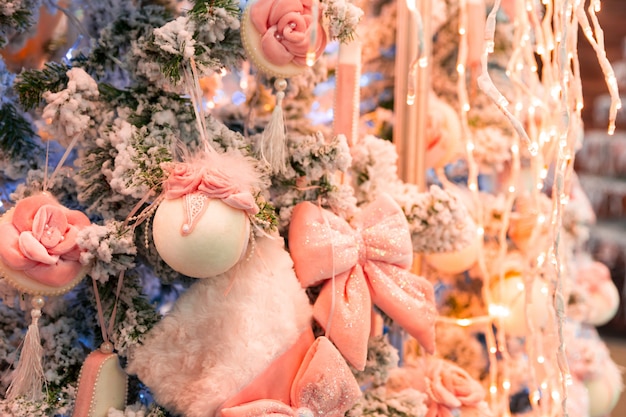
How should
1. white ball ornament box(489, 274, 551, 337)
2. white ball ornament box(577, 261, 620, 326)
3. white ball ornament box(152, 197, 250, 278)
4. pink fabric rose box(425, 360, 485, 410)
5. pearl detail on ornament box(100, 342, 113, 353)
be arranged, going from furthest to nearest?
white ball ornament box(577, 261, 620, 326), white ball ornament box(489, 274, 551, 337), pink fabric rose box(425, 360, 485, 410), pearl detail on ornament box(100, 342, 113, 353), white ball ornament box(152, 197, 250, 278)

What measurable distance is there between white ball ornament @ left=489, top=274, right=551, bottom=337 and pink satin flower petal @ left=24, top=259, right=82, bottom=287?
70 cm

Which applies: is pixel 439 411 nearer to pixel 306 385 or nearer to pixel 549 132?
pixel 306 385

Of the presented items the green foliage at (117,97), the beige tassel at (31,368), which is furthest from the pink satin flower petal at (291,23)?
the beige tassel at (31,368)

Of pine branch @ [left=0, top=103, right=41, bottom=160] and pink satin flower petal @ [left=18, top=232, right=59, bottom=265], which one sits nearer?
pink satin flower petal @ [left=18, top=232, right=59, bottom=265]

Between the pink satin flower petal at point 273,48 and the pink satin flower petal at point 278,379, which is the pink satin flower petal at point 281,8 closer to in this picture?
the pink satin flower petal at point 273,48

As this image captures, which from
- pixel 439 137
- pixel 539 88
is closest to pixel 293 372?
pixel 439 137

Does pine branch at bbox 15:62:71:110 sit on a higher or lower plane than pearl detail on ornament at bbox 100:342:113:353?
higher

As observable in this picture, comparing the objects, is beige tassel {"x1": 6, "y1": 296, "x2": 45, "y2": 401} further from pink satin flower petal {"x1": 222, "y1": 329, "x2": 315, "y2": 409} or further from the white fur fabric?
pink satin flower petal {"x1": 222, "y1": 329, "x2": 315, "y2": 409}

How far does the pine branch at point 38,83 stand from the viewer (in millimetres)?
803

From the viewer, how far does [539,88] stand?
124 centimetres

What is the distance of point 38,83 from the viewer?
81 centimetres

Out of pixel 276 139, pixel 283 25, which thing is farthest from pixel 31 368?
pixel 283 25

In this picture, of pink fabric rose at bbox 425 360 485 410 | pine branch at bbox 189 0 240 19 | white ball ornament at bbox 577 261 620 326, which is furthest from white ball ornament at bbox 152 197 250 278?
white ball ornament at bbox 577 261 620 326

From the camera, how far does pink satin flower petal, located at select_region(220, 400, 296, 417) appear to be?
2.33 ft
